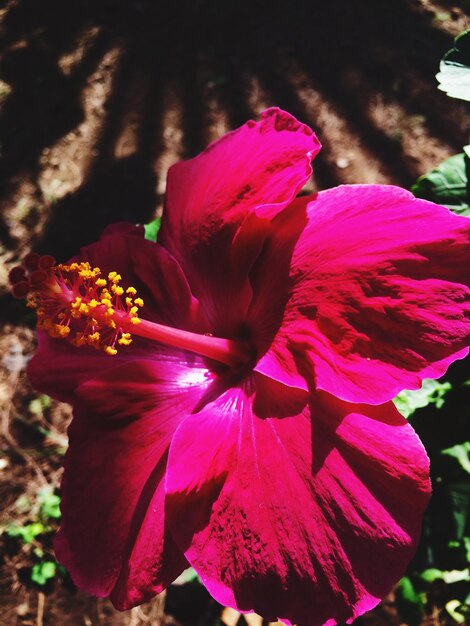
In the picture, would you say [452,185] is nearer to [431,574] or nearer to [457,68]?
[457,68]

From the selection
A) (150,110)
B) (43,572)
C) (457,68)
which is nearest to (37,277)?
(457,68)

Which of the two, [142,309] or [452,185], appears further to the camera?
[452,185]

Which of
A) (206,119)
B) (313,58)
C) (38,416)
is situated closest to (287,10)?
(313,58)

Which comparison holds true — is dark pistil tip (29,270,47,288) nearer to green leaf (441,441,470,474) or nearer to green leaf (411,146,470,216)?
green leaf (411,146,470,216)

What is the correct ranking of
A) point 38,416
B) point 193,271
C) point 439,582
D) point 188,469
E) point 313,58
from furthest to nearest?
point 313,58
point 38,416
point 439,582
point 193,271
point 188,469

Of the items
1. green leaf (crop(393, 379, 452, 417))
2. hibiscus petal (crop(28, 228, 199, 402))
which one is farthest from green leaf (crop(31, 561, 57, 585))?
green leaf (crop(393, 379, 452, 417))

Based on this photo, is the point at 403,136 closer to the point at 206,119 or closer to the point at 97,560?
the point at 206,119

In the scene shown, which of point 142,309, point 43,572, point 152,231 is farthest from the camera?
point 43,572
